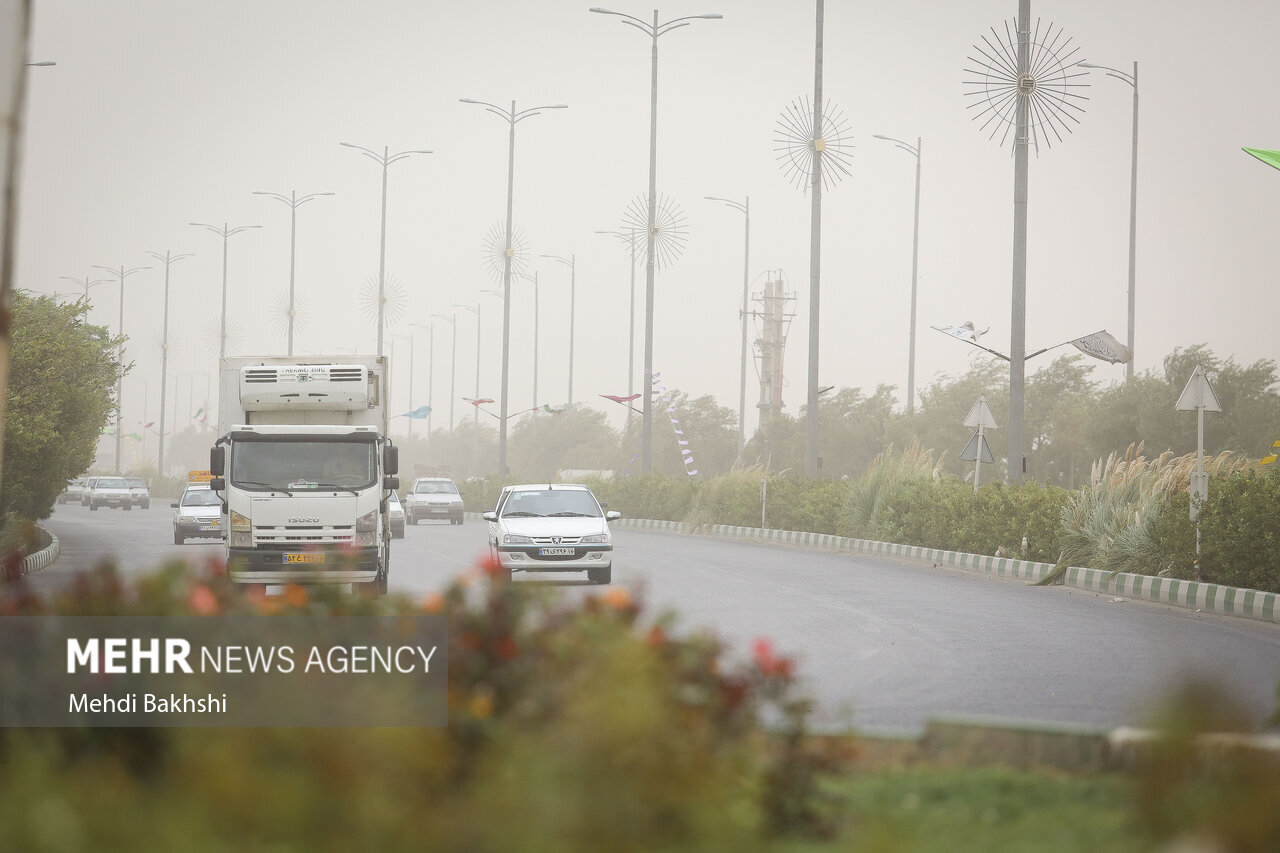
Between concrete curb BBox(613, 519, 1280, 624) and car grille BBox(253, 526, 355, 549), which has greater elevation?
car grille BBox(253, 526, 355, 549)

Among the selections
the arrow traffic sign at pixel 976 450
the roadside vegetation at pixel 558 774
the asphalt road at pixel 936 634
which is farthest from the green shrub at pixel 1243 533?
the roadside vegetation at pixel 558 774

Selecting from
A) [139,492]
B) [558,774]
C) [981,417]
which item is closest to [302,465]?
[981,417]

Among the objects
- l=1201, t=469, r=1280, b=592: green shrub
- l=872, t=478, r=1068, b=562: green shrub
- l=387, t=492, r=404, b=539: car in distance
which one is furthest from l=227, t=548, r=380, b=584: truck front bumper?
l=387, t=492, r=404, b=539: car in distance

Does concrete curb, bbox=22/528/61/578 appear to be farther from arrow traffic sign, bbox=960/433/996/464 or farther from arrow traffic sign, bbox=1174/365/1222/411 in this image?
arrow traffic sign, bbox=1174/365/1222/411

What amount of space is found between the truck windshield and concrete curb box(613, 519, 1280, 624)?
36.1ft

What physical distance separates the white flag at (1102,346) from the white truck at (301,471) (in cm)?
1356

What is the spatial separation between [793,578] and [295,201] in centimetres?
5237

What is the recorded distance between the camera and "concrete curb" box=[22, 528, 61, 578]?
25.7m

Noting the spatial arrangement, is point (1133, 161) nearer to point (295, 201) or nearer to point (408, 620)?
point (295, 201)

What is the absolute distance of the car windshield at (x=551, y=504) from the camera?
2397cm

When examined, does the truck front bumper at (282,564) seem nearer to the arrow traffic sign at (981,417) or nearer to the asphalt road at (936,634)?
the asphalt road at (936,634)

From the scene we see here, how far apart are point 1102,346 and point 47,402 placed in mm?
20488

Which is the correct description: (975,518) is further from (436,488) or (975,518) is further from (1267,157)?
(436,488)

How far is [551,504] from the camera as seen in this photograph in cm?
2434
